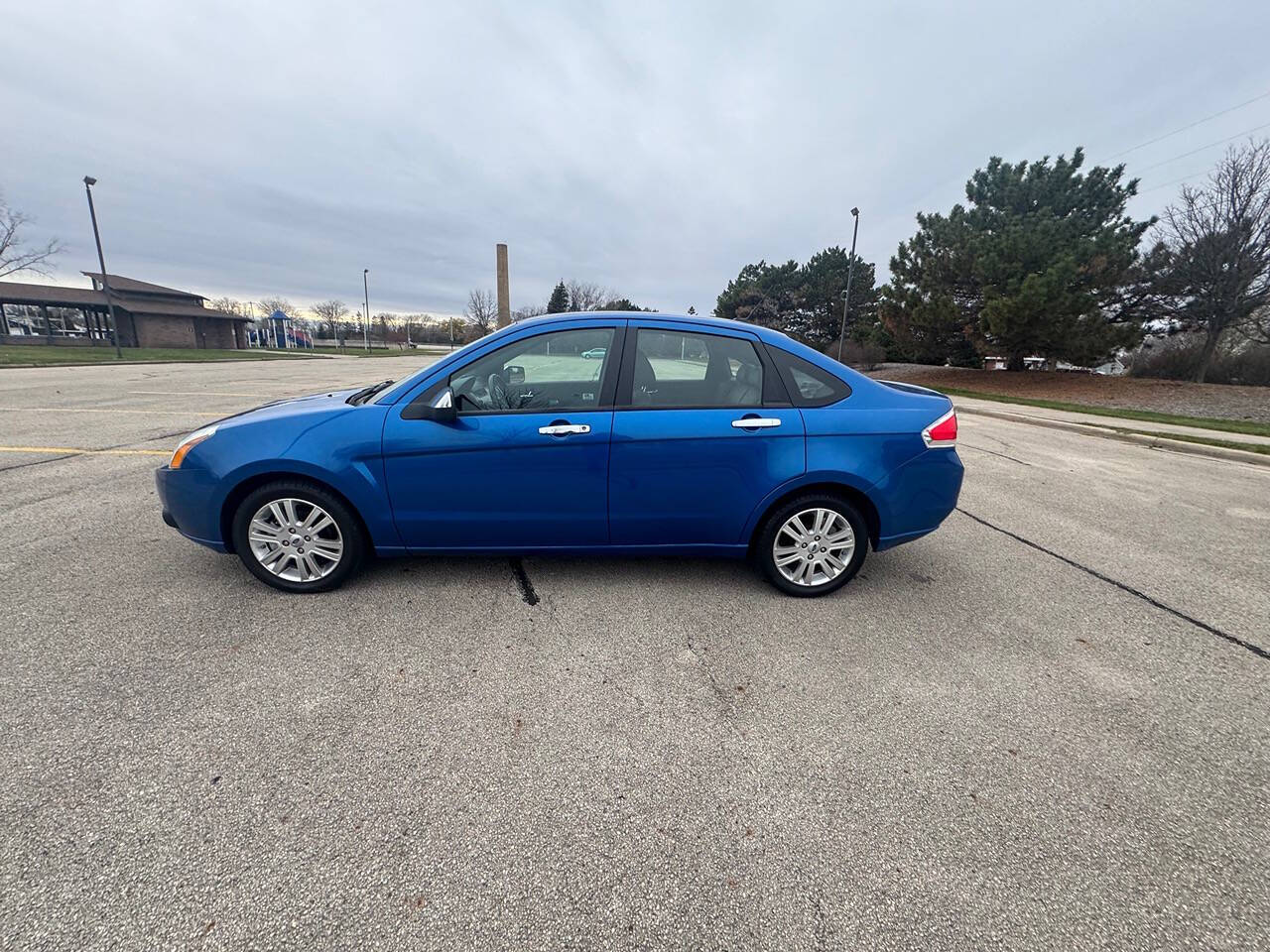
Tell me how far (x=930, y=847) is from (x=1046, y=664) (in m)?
1.57

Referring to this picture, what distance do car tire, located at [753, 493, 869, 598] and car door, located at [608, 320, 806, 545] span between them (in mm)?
189

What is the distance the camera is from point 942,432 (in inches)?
134

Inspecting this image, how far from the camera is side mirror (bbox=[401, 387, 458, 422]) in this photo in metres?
3.10

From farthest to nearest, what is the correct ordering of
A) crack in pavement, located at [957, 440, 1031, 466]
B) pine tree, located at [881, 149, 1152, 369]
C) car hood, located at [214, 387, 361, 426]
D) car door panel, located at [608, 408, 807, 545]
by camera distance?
pine tree, located at [881, 149, 1152, 369]
crack in pavement, located at [957, 440, 1031, 466]
car hood, located at [214, 387, 361, 426]
car door panel, located at [608, 408, 807, 545]

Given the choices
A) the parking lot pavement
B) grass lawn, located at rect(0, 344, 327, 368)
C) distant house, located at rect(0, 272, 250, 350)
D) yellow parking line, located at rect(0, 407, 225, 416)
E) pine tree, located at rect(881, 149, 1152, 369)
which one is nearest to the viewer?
the parking lot pavement

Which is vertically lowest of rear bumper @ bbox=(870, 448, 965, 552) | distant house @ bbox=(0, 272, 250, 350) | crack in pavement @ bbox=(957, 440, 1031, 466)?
crack in pavement @ bbox=(957, 440, 1031, 466)

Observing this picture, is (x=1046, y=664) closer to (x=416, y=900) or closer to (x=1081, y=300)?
(x=416, y=900)

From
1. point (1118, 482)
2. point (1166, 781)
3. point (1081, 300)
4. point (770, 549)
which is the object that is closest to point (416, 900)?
point (770, 549)

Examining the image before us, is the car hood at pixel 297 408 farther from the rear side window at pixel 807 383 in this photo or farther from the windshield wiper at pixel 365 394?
the rear side window at pixel 807 383

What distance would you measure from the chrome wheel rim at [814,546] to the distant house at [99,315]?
55.8 meters

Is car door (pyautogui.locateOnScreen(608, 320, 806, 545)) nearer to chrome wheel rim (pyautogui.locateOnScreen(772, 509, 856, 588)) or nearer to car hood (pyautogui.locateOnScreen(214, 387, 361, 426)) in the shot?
chrome wheel rim (pyautogui.locateOnScreen(772, 509, 856, 588))

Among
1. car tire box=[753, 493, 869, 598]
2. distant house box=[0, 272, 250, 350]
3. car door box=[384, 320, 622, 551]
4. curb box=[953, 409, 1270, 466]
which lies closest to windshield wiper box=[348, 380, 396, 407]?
car door box=[384, 320, 622, 551]

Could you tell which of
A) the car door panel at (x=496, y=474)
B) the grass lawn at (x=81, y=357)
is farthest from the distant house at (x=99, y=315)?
the car door panel at (x=496, y=474)

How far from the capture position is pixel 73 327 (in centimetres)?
4409
